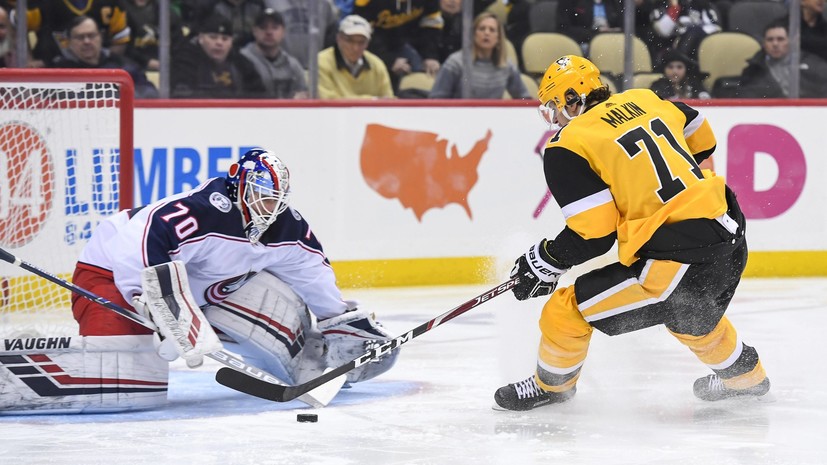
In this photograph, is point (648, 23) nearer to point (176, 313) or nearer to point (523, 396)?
point (523, 396)

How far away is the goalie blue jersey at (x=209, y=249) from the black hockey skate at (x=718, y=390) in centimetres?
105

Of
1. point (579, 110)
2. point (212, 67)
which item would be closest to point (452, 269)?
point (212, 67)

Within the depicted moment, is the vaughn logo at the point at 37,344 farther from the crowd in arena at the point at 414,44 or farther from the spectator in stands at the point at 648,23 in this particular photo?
the spectator in stands at the point at 648,23

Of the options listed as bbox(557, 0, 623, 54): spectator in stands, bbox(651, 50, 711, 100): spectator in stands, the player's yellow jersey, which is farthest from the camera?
bbox(651, 50, 711, 100): spectator in stands

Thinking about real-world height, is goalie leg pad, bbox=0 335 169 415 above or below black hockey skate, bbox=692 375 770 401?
above

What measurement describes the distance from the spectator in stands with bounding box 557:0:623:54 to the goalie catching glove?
10.6 feet

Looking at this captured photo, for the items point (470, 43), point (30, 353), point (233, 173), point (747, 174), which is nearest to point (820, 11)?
point (747, 174)

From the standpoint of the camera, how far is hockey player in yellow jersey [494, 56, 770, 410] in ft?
11.6

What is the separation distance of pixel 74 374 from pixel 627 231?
1507 mm

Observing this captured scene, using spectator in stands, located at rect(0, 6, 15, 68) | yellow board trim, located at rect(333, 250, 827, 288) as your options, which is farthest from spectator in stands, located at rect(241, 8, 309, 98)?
spectator in stands, located at rect(0, 6, 15, 68)

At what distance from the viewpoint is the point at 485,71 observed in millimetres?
6441

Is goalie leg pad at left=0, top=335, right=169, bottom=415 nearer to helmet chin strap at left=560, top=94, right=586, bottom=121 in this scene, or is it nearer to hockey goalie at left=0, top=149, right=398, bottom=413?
hockey goalie at left=0, top=149, right=398, bottom=413

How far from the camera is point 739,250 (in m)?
3.73

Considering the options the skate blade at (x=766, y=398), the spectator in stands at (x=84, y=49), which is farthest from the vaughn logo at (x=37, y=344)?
the spectator in stands at (x=84, y=49)
